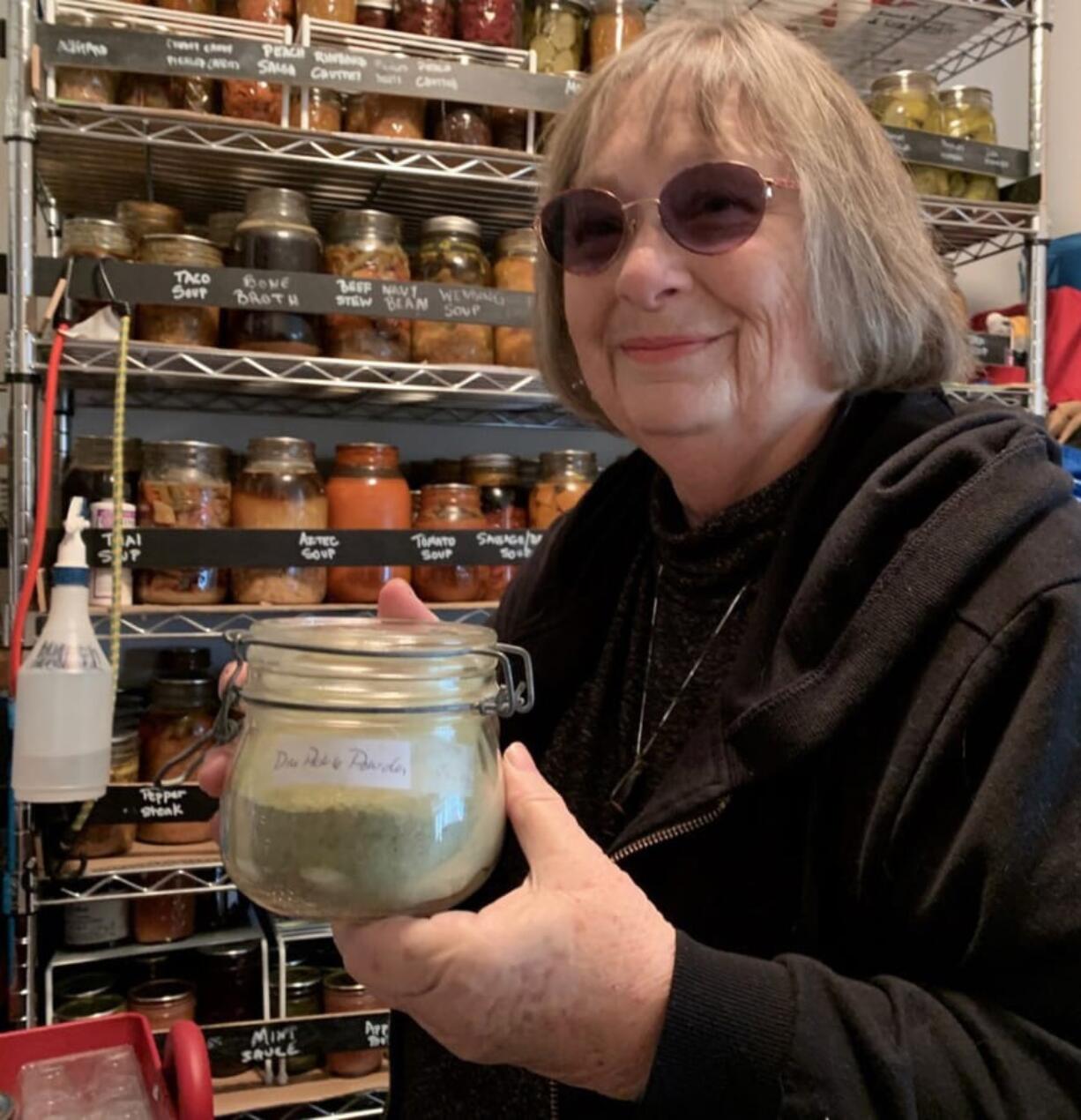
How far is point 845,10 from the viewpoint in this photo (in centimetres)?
179

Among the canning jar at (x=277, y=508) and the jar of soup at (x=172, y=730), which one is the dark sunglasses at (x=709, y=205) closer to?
the canning jar at (x=277, y=508)

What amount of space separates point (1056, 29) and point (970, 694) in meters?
2.28

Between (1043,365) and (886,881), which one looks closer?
(886,881)

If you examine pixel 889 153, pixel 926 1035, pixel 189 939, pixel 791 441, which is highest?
pixel 889 153

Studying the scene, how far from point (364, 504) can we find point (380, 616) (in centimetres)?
84

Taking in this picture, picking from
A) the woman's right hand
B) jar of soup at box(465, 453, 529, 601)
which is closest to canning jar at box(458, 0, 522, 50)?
jar of soup at box(465, 453, 529, 601)

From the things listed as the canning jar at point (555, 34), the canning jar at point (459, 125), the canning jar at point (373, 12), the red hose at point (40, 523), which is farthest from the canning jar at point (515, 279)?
the red hose at point (40, 523)

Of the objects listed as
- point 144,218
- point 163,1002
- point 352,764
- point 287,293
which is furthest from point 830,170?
point 163,1002

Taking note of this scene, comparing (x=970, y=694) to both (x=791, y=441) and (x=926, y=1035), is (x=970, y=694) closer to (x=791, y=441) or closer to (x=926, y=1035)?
(x=926, y=1035)

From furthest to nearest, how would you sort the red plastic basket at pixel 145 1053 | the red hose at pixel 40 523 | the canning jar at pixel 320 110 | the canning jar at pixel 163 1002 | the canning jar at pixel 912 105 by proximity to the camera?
the canning jar at pixel 912 105 < the canning jar at pixel 320 110 < the canning jar at pixel 163 1002 < the red hose at pixel 40 523 < the red plastic basket at pixel 145 1053

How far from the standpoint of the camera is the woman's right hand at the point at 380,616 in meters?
0.67

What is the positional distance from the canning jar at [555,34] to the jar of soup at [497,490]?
2.03 ft

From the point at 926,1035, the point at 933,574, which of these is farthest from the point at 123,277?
the point at 926,1035

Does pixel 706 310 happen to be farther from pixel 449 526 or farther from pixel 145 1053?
pixel 145 1053
